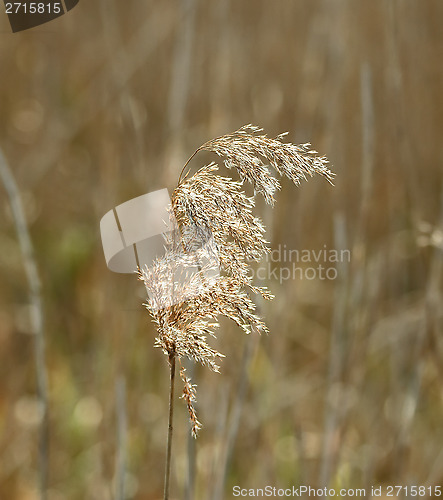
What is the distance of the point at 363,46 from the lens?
1089 millimetres

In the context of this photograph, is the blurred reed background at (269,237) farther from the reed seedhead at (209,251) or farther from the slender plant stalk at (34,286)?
the reed seedhead at (209,251)

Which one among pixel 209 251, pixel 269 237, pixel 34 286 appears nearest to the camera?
pixel 209 251

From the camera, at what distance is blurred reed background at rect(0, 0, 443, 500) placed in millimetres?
673

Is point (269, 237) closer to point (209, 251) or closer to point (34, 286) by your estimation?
point (34, 286)

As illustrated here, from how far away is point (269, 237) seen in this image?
0.64 m

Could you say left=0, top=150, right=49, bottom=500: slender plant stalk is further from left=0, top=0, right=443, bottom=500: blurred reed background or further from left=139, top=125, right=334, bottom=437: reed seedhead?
left=139, top=125, right=334, bottom=437: reed seedhead

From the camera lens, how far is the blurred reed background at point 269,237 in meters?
0.67

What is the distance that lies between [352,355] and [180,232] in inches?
19.0

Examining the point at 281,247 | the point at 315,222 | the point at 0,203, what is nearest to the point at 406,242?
the point at 315,222

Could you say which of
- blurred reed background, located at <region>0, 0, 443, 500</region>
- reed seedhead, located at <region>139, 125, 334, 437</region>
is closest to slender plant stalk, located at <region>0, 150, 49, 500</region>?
blurred reed background, located at <region>0, 0, 443, 500</region>

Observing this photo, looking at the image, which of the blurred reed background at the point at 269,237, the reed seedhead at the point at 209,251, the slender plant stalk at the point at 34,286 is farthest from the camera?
the blurred reed background at the point at 269,237

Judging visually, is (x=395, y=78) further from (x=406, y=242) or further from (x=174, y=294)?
(x=406, y=242)

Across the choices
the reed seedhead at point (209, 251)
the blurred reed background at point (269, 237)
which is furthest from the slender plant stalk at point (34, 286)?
the reed seedhead at point (209, 251)

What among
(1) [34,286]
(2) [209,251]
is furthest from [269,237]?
(2) [209,251]
